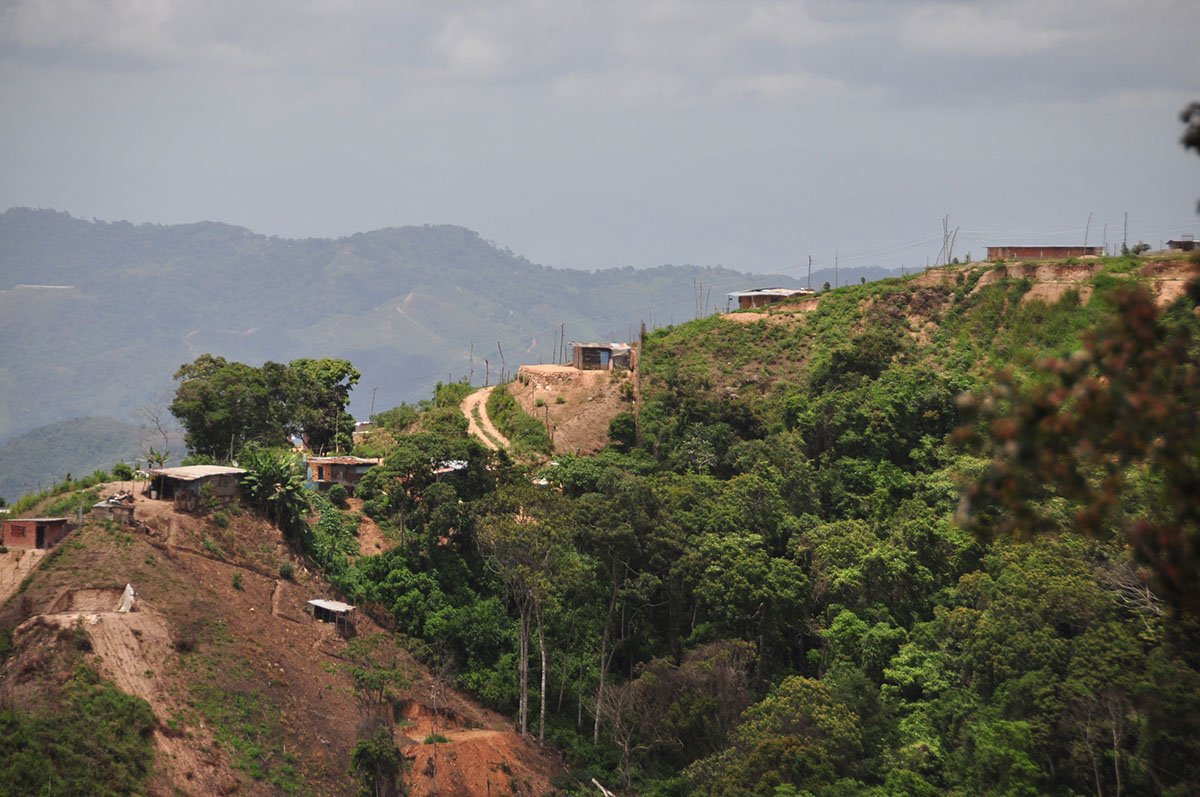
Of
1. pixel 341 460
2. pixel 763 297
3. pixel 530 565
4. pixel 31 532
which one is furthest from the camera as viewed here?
pixel 763 297

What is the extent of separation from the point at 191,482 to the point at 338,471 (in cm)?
876

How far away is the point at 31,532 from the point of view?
112ft

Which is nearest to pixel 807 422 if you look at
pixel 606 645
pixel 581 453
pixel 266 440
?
pixel 581 453

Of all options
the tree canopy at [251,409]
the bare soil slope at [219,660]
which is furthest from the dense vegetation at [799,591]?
the tree canopy at [251,409]

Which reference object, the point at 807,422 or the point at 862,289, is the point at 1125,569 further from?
the point at 862,289

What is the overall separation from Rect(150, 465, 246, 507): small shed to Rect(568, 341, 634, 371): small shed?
83.2 ft

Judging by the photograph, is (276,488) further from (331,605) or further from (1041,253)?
(1041,253)

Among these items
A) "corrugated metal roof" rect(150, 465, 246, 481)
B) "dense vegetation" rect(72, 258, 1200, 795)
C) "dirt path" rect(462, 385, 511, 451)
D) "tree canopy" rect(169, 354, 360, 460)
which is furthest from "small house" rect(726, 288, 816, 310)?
"corrugated metal roof" rect(150, 465, 246, 481)

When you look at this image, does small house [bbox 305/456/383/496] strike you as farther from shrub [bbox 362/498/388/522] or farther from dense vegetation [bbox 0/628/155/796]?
dense vegetation [bbox 0/628/155/796]

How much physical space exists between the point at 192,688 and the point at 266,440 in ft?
66.3

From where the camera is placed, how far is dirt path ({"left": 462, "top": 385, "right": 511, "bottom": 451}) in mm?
55406

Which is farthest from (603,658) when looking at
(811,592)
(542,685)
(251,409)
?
(251,409)

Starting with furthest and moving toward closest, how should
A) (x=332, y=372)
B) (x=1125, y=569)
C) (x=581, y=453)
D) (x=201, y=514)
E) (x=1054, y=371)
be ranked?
(x=332, y=372) → (x=581, y=453) → (x=201, y=514) → (x=1125, y=569) → (x=1054, y=371)

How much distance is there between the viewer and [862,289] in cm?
6412
